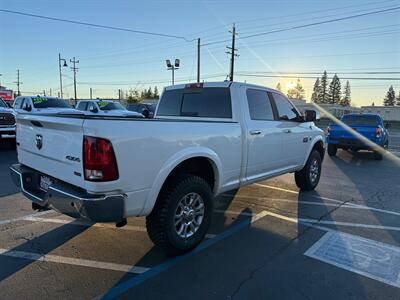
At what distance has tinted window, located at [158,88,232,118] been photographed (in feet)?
16.8

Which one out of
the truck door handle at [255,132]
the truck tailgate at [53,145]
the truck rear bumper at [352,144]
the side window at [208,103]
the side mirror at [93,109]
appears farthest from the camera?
the side mirror at [93,109]

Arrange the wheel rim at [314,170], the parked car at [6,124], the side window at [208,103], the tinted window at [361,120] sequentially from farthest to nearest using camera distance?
1. the tinted window at [361,120]
2. the parked car at [6,124]
3. the wheel rim at [314,170]
4. the side window at [208,103]

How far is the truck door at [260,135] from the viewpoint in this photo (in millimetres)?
5027

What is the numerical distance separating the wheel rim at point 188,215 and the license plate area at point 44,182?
1358 millimetres

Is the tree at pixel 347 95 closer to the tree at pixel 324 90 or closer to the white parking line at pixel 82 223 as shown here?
the tree at pixel 324 90

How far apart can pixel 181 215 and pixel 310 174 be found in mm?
3876

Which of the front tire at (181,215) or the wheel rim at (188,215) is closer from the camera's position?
the front tire at (181,215)

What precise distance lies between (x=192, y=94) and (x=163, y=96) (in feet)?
2.18

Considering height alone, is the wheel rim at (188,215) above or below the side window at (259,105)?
below

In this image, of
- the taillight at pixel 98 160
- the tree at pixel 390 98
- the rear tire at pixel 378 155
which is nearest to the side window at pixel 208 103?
the taillight at pixel 98 160

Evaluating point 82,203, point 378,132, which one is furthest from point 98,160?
point 378,132

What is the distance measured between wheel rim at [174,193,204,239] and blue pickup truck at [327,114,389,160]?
10.2m

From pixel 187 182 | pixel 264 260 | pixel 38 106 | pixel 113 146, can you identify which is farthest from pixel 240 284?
pixel 38 106

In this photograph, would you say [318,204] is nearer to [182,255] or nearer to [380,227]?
[380,227]
